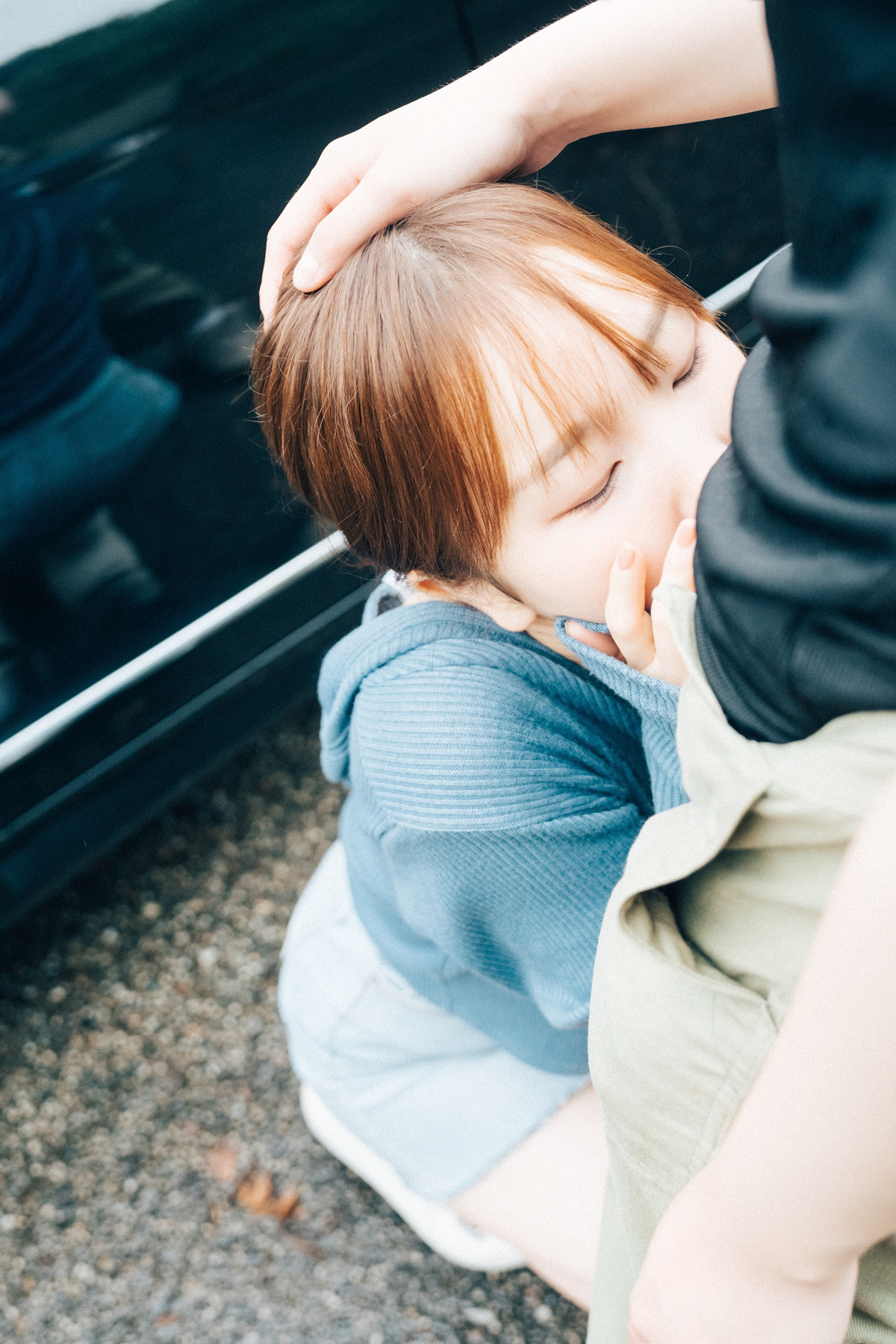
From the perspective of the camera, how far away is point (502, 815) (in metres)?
1.09

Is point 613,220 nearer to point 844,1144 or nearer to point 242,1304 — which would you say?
point 844,1144

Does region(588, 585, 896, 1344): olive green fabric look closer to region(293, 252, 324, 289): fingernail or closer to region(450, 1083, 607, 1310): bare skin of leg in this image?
region(293, 252, 324, 289): fingernail

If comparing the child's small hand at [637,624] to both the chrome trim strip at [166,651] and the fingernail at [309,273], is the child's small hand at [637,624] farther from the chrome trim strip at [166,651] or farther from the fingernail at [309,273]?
the chrome trim strip at [166,651]

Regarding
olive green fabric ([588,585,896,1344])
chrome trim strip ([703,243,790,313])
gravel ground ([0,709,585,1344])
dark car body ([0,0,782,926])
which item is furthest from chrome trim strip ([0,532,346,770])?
olive green fabric ([588,585,896,1344])

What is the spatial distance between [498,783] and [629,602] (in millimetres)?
232

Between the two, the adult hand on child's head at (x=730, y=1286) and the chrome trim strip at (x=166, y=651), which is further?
the chrome trim strip at (x=166, y=651)

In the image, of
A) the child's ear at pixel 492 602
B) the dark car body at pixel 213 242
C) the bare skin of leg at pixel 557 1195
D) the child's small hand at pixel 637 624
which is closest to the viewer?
the child's small hand at pixel 637 624

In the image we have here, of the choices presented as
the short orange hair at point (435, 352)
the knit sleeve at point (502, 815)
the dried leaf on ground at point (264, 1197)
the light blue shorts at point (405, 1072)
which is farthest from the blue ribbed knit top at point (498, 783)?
the dried leaf on ground at point (264, 1197)

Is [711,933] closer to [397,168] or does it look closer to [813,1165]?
[813,1165]

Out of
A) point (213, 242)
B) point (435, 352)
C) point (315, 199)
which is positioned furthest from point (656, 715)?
point (213, 242)

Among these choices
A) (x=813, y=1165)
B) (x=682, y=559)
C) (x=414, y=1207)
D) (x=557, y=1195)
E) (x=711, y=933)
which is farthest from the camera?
(x=414, y=1207)

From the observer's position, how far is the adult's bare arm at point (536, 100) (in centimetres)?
115

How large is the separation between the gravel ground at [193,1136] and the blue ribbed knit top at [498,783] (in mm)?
769

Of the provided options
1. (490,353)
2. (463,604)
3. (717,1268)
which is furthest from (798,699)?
(463,604)
